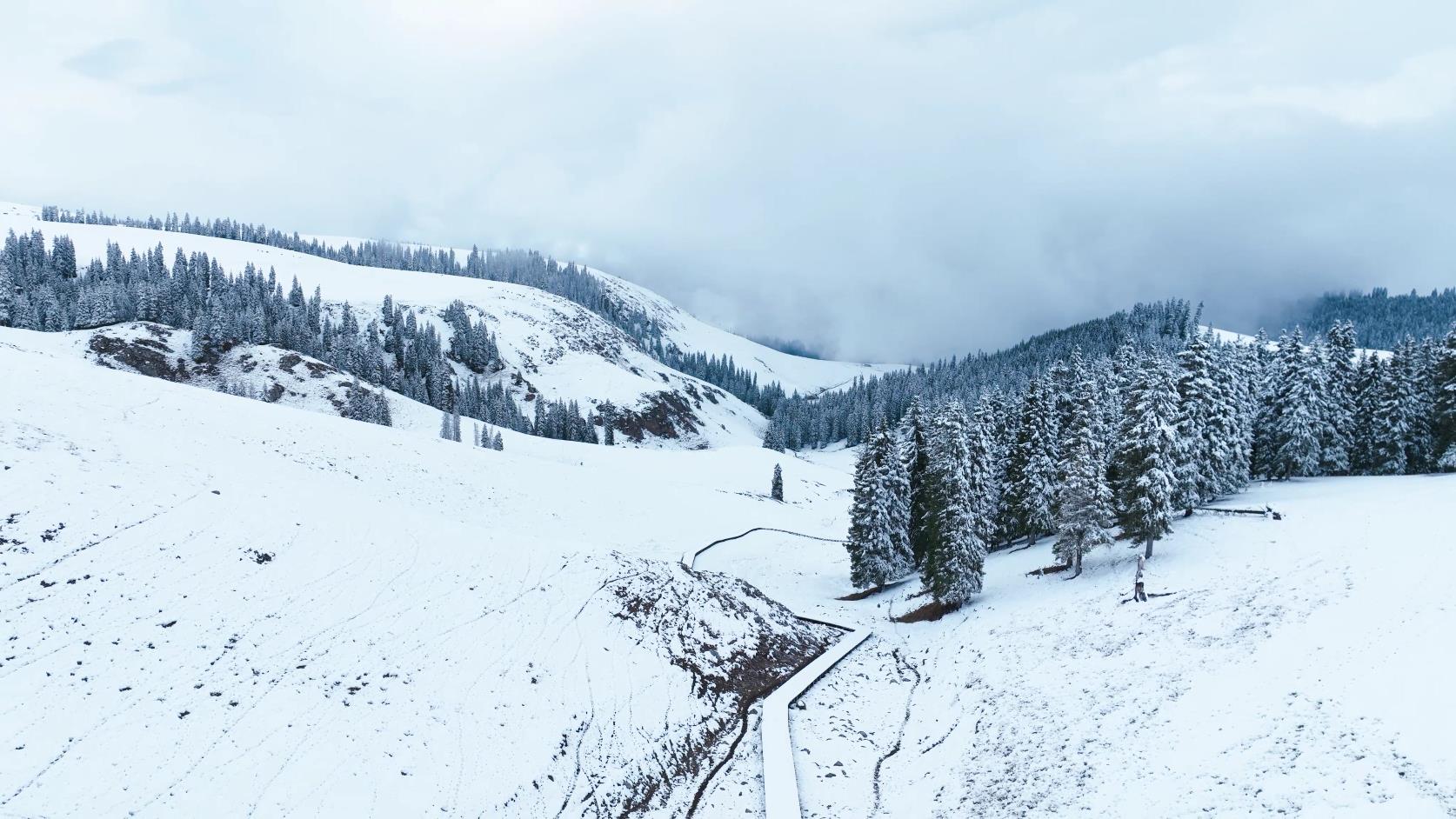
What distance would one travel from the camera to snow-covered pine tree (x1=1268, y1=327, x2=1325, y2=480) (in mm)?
49906

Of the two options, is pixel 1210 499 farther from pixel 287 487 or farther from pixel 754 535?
pixel 287 487

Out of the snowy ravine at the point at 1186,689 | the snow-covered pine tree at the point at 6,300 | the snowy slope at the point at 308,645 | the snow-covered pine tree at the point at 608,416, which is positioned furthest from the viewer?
the snow-covered pine tree at the point at 608,416

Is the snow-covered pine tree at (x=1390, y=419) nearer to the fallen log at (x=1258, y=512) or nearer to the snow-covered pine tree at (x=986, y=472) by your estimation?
the fallen log at (x=1258, y=512)

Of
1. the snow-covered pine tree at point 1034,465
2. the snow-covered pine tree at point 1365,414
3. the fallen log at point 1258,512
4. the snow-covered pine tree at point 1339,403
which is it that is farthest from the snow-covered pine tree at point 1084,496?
the snow-covered pine tree at point 1365,414

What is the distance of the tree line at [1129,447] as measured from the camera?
37.8 meters

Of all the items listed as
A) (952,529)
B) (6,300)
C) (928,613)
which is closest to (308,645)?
(952,529)

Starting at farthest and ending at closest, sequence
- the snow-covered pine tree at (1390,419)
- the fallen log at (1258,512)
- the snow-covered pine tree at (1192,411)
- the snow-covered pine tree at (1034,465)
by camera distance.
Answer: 1. the snow-covered pine tree at (1390,419)
2. the snow-covered pine tree at (1034,465)
3. the snow-covered pine tree at (1192,411)
4. the fallen log at (1258,512)

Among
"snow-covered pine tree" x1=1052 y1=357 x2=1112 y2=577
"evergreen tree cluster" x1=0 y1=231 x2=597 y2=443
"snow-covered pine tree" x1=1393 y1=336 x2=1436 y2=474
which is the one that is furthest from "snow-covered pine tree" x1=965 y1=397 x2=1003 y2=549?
"evergreen tree cluster" x1=0 y1=231 x2=597 y2=443

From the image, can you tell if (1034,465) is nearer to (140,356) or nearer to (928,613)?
(928,613)

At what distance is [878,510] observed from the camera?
150 feet

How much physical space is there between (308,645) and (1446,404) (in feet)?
252

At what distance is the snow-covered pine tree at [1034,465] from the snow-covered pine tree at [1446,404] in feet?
96.3

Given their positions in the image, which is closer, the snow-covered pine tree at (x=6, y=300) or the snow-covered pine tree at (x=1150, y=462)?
the snow-covered pine tree at (x=1150, y=462)

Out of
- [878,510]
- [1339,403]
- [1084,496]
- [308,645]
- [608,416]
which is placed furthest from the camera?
[608,416]
